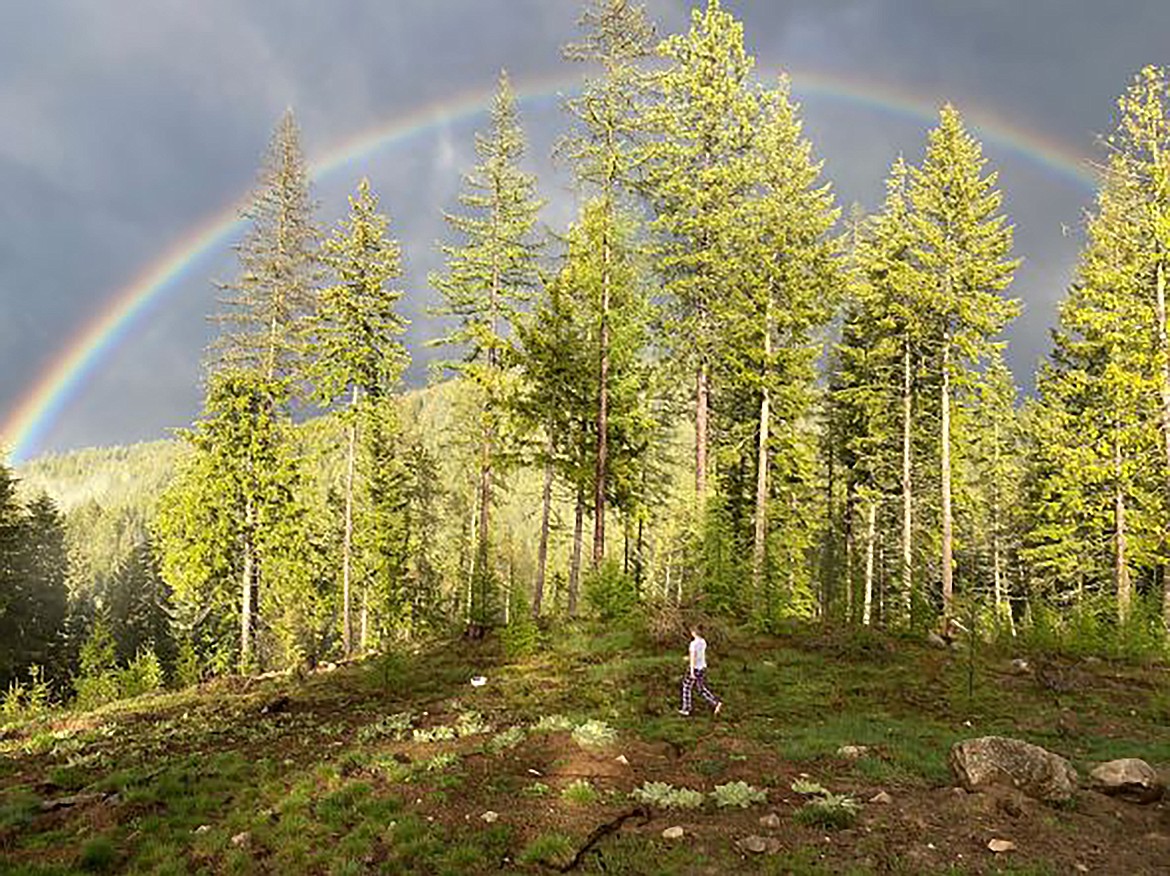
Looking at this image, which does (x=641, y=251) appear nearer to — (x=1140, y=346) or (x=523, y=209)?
(x=523, y=209)

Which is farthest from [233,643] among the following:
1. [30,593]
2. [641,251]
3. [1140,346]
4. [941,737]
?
[1140,346]

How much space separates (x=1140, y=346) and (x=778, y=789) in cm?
2259

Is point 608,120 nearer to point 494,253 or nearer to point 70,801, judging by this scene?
point 494,253

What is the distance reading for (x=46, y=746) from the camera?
53.1ft

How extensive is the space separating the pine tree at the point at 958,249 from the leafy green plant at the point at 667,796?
762 inches

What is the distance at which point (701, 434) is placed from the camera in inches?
1084

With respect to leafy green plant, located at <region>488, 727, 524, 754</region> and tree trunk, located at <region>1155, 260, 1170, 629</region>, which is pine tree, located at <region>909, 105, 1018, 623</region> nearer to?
tree trunk, located at <region>1155, 260, 1170, 629</region>

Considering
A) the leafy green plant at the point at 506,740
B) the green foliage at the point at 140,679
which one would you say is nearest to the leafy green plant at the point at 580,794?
the leafy green plant at the point at 506,740

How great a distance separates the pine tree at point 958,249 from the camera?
2695 cm

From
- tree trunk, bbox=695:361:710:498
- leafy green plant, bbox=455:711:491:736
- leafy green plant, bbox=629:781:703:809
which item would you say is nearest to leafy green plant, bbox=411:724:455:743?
leafy green plant, bbox=455:711:491:736

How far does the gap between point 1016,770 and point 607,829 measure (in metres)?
5.57

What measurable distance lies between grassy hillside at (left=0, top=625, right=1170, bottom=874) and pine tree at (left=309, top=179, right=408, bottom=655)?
1333cm

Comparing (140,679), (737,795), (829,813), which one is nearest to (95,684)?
(140,679)

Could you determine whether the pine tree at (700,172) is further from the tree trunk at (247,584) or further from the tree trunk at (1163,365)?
the tree trunk at (247,584)
